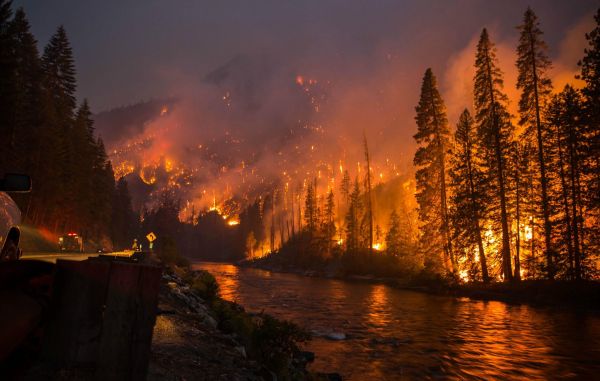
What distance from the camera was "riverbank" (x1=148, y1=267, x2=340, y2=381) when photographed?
585cm

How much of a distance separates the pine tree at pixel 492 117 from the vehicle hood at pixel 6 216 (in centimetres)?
3394

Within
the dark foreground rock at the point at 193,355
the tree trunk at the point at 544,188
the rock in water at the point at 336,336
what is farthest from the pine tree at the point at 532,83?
the dark foreground rock at the point at 193,355

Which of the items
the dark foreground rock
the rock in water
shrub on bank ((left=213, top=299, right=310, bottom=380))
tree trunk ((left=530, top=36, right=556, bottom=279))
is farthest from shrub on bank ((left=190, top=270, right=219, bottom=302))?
tree trunk ((left=530, top=36, right=556, bottom=279))

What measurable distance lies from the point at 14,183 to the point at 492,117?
36.2m

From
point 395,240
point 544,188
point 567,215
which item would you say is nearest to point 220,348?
point 567,215

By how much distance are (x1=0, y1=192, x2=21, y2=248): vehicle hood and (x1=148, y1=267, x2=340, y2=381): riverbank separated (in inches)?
112

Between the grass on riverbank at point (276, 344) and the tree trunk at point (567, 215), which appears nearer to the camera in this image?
the grass on riverbank at point (276, 344)

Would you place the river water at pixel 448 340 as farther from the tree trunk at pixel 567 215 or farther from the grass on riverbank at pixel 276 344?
the tree trunk at pixel 567 215

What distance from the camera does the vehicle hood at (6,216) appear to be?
488 centimetres

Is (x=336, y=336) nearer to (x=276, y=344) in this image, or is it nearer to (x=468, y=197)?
(x=276, y=344)

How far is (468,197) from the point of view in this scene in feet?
113

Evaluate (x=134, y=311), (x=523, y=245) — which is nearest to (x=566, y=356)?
(x=134, y=311)

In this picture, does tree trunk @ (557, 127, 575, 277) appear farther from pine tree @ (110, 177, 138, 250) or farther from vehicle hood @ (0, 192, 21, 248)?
pine tree @ (110, 177, 138, 250)

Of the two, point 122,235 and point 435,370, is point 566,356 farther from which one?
point 122,235
